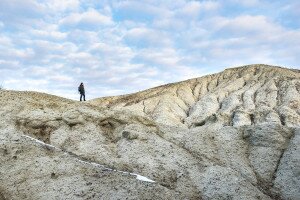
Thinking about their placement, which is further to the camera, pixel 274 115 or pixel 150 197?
pixel 274 115

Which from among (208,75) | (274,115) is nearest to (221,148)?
(274,115)

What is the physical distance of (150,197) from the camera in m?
21.8

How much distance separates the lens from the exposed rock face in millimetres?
22859

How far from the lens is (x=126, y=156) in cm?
2594

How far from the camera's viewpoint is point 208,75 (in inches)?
3839

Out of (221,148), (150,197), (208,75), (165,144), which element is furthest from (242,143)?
(208,75)

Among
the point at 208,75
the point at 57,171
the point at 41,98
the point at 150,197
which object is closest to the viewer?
the point at 150,197

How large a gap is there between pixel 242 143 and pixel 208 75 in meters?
69.3

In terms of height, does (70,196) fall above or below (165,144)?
below

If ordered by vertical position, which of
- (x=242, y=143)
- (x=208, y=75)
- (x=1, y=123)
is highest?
(x=208, y=75)

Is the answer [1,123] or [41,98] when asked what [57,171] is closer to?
[1,123]

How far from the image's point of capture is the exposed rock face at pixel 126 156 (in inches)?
900

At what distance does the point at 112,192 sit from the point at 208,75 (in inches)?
3036

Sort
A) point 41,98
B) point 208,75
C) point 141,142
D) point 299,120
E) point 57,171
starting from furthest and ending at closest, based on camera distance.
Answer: point 208,75, point 299,120, point 41,98, point 141,142, point 57,171
